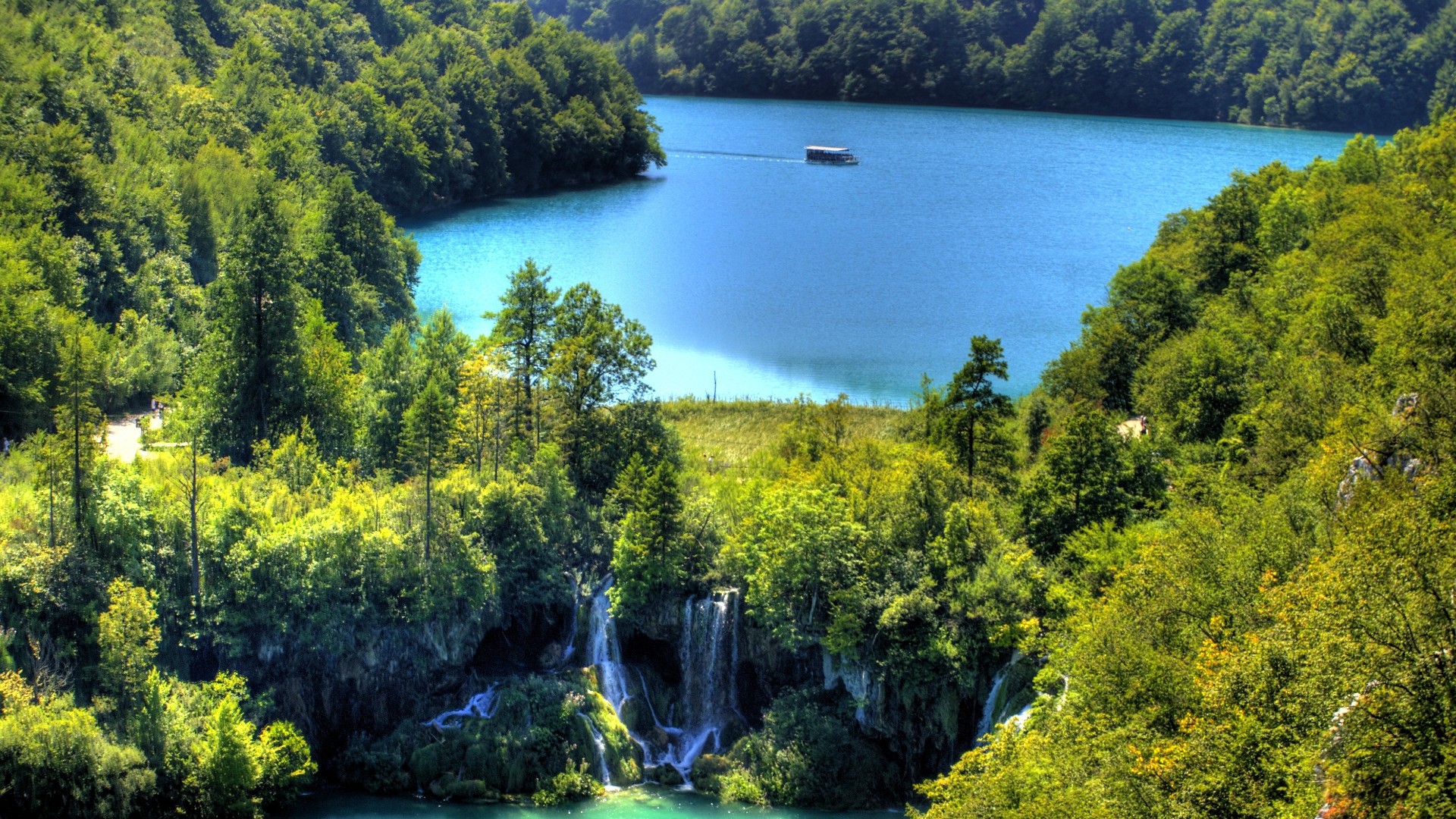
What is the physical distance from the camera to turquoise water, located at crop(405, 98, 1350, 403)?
82.1 meters

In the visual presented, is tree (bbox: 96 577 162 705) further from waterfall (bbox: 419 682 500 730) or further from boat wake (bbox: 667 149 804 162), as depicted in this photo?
boat wake (bbox: 667 149 804 162)

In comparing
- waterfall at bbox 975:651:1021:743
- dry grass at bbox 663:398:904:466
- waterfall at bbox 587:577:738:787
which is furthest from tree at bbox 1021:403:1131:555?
dry grass at bbox 663:398:904:466

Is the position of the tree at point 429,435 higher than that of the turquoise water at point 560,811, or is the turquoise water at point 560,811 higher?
the tree at point 429,435

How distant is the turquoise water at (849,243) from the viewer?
8212 cm

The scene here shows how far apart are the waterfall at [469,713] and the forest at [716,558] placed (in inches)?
3.6

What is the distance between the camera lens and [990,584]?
41625 millimetres

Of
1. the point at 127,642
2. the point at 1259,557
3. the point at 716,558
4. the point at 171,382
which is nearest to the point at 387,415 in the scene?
the point at 171,382

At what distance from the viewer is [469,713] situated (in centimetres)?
4359

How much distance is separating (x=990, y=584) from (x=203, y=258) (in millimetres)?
55202

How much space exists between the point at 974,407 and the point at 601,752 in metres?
18.7

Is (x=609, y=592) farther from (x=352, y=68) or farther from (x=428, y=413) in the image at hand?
(x=352, y=68)

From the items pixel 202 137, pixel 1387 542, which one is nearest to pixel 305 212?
pixel 202 137

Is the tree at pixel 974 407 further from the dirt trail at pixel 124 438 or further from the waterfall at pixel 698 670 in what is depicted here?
the dirt trail at pixel 124 438

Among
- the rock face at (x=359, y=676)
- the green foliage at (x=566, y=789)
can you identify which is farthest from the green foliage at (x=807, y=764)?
the rock face at (x=359, y=676)
